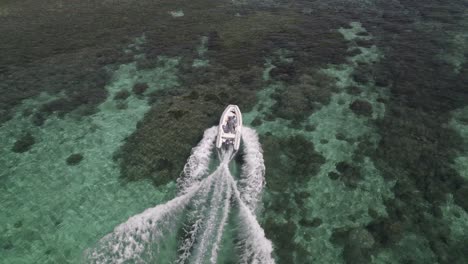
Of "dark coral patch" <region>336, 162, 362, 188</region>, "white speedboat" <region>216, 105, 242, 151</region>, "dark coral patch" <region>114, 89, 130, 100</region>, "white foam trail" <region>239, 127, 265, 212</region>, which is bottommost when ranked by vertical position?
"dark coral patch" <region>336, 162, 362, 188</region>

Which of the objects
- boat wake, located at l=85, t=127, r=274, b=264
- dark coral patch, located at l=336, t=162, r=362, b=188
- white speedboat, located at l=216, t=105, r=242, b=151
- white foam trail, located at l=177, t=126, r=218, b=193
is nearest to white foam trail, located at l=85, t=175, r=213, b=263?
boat wake, located at l=85, t=127, r=274, b=264

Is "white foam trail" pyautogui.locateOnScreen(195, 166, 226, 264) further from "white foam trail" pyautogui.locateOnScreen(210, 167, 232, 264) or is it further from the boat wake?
"white foam trail" pyautogui.locateOnScreen(210, 167, 232, 264)

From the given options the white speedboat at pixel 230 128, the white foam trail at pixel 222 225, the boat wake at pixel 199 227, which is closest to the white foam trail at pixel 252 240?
the boat wake at pixel 199 227

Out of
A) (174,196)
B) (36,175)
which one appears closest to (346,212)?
(174,196)

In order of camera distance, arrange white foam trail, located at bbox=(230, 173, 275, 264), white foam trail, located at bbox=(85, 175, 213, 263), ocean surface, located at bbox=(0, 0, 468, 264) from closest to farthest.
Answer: white foam trail, located at bbox=(230, 173, 275, 264)
white foam trail, located at bbox=(85, 175, 213, 263)
ocean surface, located at bbox=(0, 0, 468, 264)

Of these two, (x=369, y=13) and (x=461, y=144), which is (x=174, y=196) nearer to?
(x=461, y=144)

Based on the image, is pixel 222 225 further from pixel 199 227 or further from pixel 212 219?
pixel 199 227

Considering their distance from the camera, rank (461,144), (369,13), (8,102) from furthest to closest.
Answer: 1. (369,13)
2. (8,102)
3. (461,144)
